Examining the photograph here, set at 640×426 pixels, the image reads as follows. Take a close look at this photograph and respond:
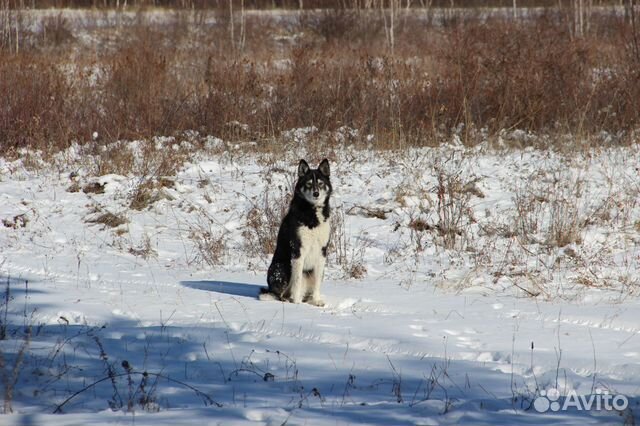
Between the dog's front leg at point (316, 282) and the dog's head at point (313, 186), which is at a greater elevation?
the dog's head at point (313, 186)

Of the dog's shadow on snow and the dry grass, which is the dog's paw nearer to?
the dog's shadow on snow

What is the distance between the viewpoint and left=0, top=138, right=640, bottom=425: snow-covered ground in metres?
4.91

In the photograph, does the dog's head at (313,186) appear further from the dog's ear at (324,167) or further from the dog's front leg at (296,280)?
the dog's front leg at (296,280)

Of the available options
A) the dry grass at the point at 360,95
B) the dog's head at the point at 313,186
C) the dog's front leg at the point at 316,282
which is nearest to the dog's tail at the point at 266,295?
the dog's front leg at the point at 316,282

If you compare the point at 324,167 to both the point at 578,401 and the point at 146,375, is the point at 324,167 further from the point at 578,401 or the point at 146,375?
the point at 578,401

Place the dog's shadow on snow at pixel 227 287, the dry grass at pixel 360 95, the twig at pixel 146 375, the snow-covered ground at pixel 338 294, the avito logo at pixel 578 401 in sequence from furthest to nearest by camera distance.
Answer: the dry grass at pixel 360 95 < the dog's shadow on snow at pixel 227 287 < the snow-covered ground at pixel 338 294 < the twig at pixel 146 375 < the avito logo at pixel 578 401

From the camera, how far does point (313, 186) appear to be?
7672mm

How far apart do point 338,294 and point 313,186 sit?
1.12 m

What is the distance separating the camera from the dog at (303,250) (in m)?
7.50

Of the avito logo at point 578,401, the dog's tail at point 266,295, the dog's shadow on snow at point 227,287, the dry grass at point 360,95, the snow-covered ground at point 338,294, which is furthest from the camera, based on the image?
the dry grass at point 360,95

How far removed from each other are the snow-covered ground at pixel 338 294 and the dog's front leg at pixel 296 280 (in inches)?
12.2

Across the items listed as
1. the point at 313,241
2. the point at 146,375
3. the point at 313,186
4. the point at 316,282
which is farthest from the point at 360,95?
the point at 146,375

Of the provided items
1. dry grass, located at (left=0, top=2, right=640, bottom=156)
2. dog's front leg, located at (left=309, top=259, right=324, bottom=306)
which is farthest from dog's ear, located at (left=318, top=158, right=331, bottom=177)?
dry grass, located at (left=0, top=2, right=640, bottom=156)

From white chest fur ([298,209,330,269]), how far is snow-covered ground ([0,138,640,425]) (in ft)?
1.45
